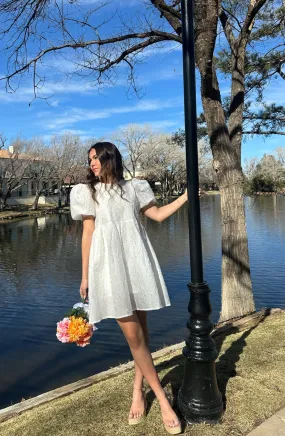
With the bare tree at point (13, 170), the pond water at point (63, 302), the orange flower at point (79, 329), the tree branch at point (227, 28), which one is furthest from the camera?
the bare tree at point (13, 170)

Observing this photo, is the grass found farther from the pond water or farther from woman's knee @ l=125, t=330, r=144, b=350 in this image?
the pond water

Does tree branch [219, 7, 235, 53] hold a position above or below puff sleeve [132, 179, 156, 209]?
above

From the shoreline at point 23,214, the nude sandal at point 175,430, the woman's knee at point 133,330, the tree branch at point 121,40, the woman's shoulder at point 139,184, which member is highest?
the tree branch at point 121,40

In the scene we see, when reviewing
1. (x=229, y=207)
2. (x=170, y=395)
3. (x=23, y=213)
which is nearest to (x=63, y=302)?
(x=229, y=207)

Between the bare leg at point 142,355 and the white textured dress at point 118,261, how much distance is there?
Result: 0.11 metres

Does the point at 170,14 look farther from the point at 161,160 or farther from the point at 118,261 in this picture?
the point at 161,160

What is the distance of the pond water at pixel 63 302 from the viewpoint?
6.97 meters

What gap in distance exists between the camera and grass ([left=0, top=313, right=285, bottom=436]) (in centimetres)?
271

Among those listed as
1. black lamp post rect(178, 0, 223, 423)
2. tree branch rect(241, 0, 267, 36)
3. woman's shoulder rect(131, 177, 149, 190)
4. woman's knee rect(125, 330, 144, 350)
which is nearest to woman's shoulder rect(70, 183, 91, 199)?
woman's shoulder rect(131, 177, 149, 190)

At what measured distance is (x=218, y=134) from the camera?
5234 mm

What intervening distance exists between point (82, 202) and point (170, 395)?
5.56 ft

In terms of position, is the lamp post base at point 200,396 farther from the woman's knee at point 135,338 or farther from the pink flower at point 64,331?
the pink flower at point 64,331

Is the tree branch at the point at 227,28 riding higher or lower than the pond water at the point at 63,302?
higher

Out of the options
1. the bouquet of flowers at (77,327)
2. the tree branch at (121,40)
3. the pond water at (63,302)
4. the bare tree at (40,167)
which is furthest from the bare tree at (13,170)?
the bouquet of flowers at (77,327)
